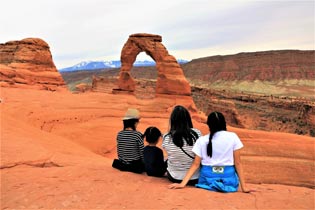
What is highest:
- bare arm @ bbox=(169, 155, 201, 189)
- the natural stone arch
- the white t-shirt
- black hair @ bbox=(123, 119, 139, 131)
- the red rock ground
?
the natural stone arch

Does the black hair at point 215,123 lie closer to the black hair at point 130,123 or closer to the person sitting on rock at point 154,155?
the person sitting on rock at point 154,155

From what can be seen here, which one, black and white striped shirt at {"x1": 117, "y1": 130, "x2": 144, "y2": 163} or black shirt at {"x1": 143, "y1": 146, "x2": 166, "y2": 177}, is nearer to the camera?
black shirt at {"x1": 143, "y1": 146, "x2": 166, "y2": 177}

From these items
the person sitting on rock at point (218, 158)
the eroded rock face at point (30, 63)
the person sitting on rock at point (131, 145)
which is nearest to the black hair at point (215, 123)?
the person sitting on rock at point (218, 158)

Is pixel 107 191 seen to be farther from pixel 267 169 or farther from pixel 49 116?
pixel 49 116

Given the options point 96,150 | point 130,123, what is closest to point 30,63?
point 96,150

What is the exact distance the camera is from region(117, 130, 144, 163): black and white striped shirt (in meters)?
5.45

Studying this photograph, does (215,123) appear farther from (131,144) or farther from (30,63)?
(30,63)

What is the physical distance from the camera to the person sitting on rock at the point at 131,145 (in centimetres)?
546

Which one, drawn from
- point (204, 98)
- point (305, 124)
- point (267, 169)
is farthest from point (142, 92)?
point (267, 169)

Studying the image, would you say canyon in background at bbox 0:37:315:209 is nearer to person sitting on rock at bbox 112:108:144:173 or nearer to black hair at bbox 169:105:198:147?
person sitting on rock at bbox 112:108:144:173

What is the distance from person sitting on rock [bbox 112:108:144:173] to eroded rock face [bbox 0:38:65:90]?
19.0 meters

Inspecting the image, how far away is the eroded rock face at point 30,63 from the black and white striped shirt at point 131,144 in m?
19.1

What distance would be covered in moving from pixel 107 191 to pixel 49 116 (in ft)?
36.4

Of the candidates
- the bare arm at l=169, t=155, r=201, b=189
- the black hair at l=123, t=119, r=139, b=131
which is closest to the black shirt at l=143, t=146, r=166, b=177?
the black hair at l=123, t=119, r=139, b=131
